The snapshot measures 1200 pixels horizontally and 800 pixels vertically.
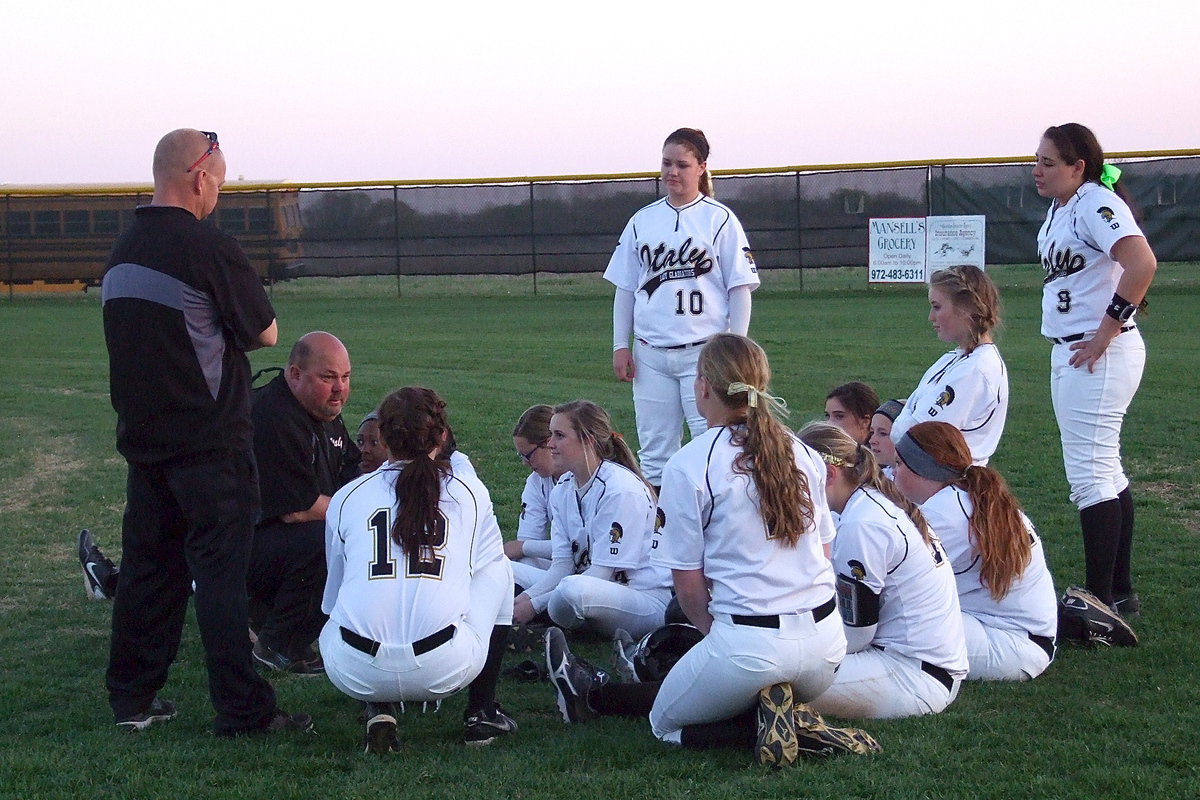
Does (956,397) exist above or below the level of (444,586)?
above

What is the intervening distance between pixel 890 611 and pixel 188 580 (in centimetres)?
228

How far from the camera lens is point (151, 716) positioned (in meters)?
3.92

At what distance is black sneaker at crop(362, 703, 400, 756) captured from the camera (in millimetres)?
3609

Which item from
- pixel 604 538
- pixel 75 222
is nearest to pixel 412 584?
pixel 604 538

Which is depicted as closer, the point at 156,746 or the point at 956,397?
the point at 156,746

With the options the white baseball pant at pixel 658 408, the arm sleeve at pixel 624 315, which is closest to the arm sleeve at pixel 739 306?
the white baseball pant at pixel 658 408

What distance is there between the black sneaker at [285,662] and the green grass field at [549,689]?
0.11m

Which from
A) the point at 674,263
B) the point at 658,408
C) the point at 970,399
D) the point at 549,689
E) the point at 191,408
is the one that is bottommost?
the point at 549,689

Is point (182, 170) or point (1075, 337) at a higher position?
point (182, 170)

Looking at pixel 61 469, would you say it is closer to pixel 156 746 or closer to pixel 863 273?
pixel 156 746

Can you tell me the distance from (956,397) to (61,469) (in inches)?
248

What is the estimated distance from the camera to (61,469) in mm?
8414

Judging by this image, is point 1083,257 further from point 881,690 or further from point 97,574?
point 97,574

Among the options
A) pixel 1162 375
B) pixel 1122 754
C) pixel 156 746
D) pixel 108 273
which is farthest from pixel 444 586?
pixel 1162 375
